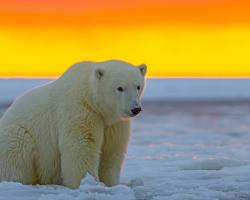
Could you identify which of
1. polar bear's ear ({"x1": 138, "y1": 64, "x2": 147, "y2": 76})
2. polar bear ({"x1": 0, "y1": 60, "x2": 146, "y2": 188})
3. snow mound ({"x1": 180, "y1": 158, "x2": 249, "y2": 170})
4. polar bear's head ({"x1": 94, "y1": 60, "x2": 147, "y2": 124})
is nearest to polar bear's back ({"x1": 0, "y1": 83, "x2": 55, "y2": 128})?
polar bear ({"x1": 0, "y1": 60, "x2": 146, "y2": 188})

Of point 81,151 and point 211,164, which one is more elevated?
point 81,151

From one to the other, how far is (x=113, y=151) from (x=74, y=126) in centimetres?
46

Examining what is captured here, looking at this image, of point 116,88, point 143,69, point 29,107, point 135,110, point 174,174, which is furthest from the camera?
point 174,174

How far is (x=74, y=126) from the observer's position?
5461 mm

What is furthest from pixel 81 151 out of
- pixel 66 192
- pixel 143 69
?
pixel 143 69

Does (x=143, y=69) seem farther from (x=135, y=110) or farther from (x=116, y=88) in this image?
(x=135, y=110)

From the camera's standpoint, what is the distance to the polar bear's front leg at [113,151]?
5.62 m

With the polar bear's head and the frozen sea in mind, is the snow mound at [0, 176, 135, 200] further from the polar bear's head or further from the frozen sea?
the polar bear's head

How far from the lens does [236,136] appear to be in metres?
12.4

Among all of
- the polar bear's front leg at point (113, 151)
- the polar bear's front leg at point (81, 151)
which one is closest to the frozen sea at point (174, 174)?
the polar bear's front leg at point (81, 151)

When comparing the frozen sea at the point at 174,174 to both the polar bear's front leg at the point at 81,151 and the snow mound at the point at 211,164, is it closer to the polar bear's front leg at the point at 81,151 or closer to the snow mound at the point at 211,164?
the snow mound at the point at 211,164

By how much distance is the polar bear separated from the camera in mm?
5398

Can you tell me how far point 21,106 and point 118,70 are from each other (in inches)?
40.4

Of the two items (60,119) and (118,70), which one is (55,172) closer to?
(60,119)
